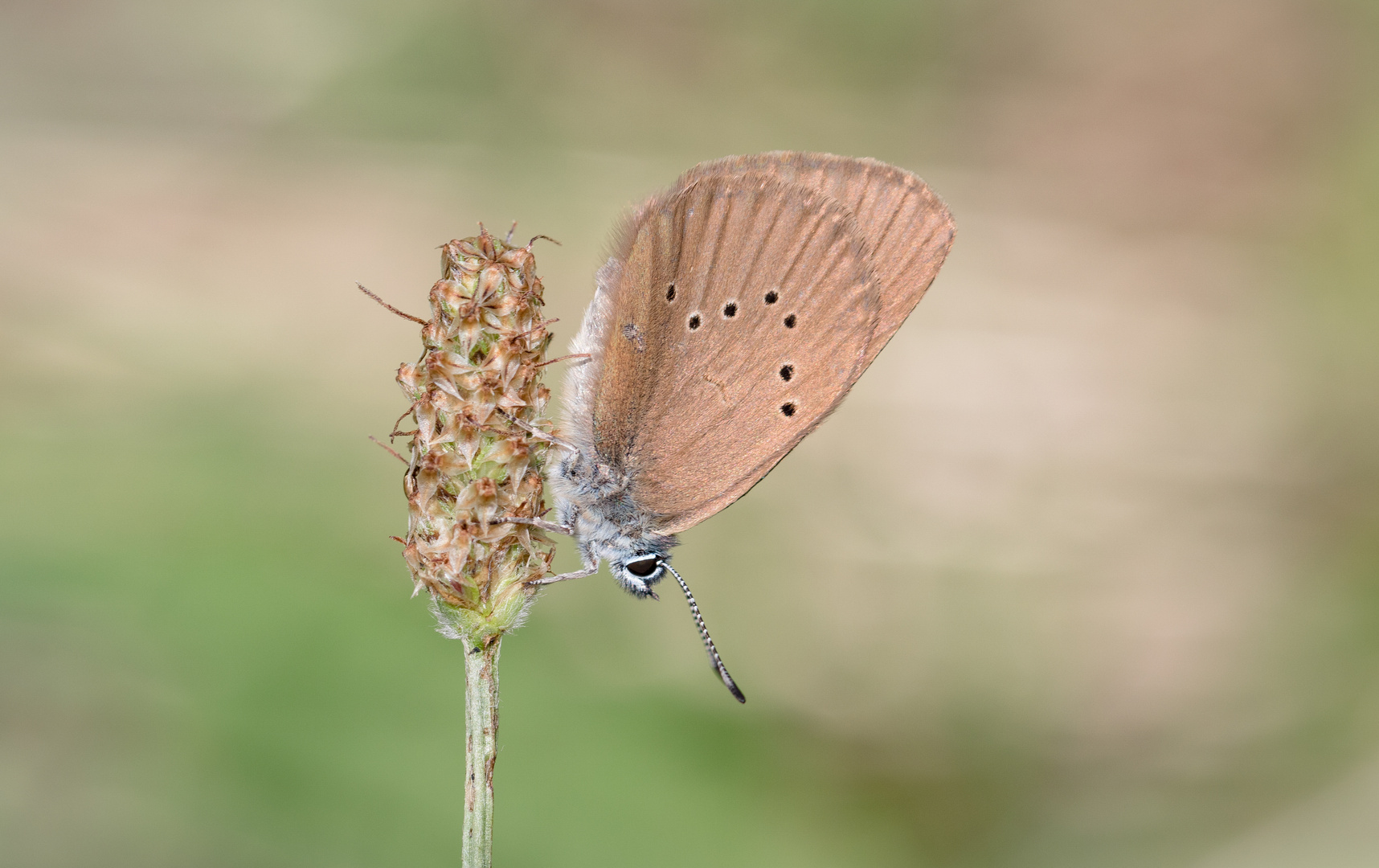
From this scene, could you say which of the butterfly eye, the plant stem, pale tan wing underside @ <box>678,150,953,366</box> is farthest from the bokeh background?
pale tan wing underside @ <box>678,150,953,366</box>

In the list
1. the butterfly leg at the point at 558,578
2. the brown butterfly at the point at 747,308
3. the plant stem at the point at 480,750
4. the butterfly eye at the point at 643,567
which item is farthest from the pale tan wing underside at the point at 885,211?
the plant stem at the point at 480,750

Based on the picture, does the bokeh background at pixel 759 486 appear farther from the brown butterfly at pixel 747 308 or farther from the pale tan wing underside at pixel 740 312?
the pale tan wing underside at pixel 740 312

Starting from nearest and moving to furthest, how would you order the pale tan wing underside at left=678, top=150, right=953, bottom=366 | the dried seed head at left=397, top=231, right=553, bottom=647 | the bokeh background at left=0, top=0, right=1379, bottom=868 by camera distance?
the dried seed head at left=397, top=231, right=553, bottom=647 < the pale tan wing underside at left=678, top=150, right=953, bottom=366 < the bokeh background at left=0, top=0, right=1379, bottom=868

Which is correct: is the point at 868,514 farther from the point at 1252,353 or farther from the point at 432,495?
the point at 432,495

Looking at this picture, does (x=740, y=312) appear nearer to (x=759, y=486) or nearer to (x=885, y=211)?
(x=885, y=211)

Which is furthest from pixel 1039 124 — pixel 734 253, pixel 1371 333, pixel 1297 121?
pixel 734 253

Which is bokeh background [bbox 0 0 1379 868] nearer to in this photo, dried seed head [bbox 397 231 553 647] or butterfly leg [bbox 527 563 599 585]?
butterfly leg [bbox 527 563 599 585]

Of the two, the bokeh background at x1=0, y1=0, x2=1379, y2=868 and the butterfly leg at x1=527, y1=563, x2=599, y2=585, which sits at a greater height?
the bokeh background at x1=0, y1=0, x2=1379, y2=868
